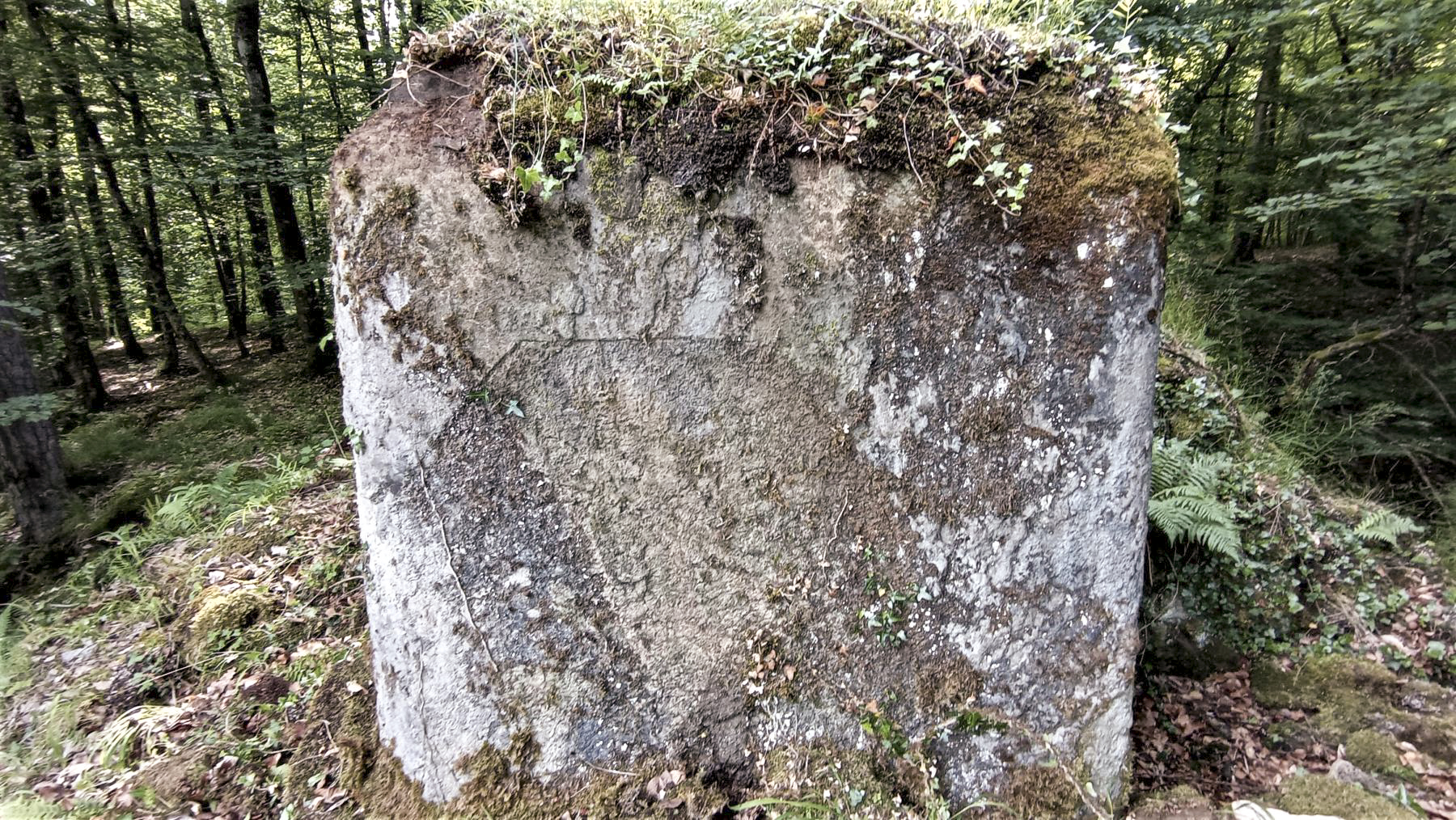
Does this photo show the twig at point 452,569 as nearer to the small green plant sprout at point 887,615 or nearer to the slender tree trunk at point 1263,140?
the small green plant sprout at point 887,615

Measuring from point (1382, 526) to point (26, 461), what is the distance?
10614 mm

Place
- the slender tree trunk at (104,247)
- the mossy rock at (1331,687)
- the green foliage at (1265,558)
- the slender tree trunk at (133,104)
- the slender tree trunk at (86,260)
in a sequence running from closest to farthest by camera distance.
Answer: the mossy rock at (1331,687) → the green foliage at (1265,558) → the slender tree trunk at (133,104) → the slender tree trunk at (86,260) → the slender tree trunk at (104,247)

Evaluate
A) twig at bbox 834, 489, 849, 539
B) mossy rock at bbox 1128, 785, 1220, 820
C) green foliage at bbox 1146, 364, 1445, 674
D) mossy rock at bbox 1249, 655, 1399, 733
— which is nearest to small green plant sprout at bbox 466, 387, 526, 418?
twig at bbox 834, 489, 849, 539

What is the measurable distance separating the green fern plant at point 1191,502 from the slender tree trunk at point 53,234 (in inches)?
376

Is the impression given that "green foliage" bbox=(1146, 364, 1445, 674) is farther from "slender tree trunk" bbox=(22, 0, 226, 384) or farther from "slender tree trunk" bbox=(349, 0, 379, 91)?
"slender tree trunk" bbox=(22, 0, 226, 384)

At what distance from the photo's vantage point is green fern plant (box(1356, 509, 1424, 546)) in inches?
164

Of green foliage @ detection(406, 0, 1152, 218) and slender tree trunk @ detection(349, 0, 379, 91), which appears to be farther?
slender tree trunk @ detection(349, 0, 379, 91)

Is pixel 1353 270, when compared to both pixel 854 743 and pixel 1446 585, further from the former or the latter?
pixel 854 743

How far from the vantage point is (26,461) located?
5.21m

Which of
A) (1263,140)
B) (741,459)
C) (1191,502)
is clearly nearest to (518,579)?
(741,459)

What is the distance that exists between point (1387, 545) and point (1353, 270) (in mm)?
4377

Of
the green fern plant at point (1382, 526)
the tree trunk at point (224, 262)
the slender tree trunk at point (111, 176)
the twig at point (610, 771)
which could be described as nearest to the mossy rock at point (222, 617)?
the twig at point (610, 771)

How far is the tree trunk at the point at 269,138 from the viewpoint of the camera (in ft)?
23.6

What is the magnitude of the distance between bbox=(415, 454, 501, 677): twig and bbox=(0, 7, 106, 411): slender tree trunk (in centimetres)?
625
